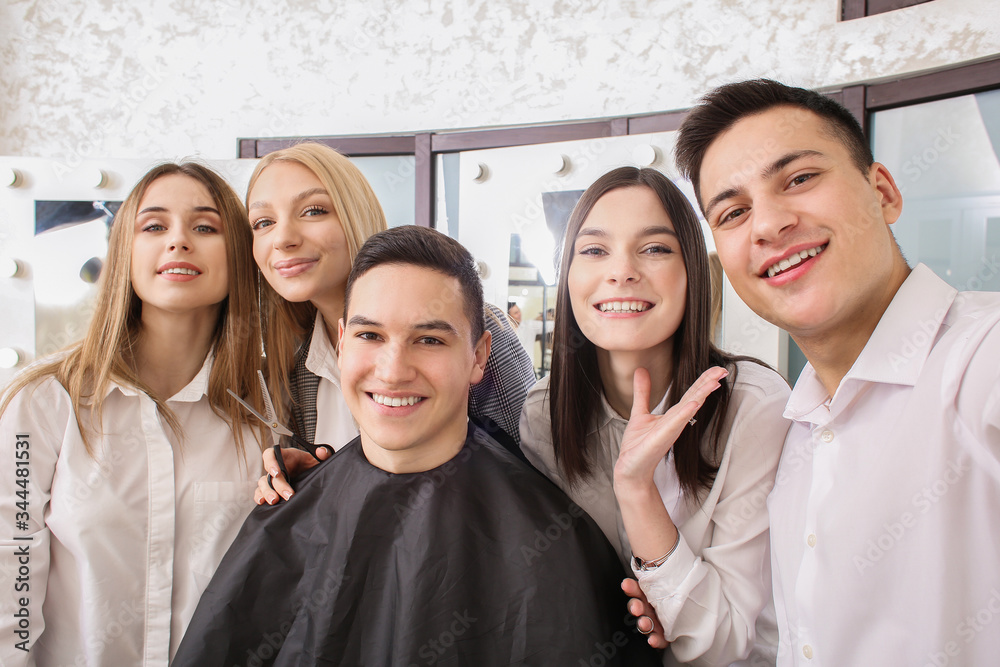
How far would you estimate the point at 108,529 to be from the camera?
1.61 metres

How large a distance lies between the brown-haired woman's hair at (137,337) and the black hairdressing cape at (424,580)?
1.46 ft

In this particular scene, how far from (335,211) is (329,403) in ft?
2.11

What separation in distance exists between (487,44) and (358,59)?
736 mm

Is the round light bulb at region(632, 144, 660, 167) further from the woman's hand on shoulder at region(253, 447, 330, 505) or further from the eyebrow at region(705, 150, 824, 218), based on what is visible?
the woman's hand on shoulder at region(253, 447, 330, 505)

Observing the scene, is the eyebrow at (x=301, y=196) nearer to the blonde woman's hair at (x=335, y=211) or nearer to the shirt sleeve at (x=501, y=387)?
the blonde woman's hair at (x=335, y=211)

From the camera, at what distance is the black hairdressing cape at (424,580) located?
1.33m

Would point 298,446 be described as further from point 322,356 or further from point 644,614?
point 644,614

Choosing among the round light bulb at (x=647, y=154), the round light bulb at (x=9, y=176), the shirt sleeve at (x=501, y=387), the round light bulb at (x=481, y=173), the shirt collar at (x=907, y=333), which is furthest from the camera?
the round light bulb at (x=481, y=173)

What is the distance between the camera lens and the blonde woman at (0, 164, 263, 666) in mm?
1575

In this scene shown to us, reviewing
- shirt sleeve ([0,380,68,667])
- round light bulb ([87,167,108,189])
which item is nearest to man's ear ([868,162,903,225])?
shirt sleeve ([0,380,68,667])

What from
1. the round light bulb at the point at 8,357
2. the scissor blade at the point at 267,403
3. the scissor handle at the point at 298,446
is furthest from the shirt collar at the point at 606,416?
the round light bulb at the point at 8,357

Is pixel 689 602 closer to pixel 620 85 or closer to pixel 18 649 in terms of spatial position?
pixel 18 649

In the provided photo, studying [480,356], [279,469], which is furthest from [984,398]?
[279,469]

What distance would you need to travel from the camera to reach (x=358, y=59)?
11.1 feet
